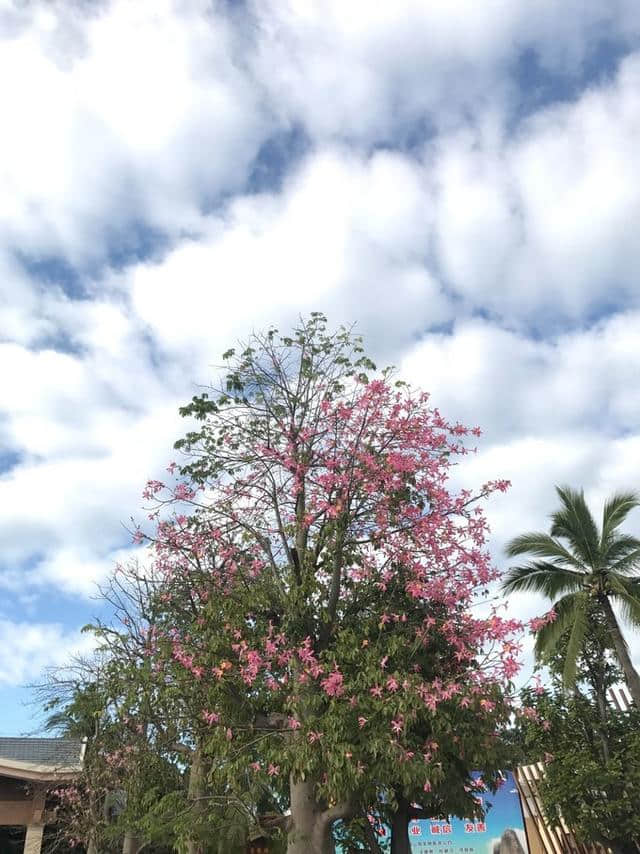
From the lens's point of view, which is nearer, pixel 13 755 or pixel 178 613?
pixel 178 613

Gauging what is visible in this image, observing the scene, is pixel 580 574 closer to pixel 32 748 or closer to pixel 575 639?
pixel 575 639

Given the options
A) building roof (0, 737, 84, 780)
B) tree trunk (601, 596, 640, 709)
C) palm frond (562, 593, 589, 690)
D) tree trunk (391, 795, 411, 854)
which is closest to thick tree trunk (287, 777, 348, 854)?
tree trunk (391, 795, 411, 854)

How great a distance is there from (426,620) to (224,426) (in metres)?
4.41

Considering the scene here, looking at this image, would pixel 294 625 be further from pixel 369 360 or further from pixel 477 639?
pixel 369 360

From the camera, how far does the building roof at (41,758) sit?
17.5m

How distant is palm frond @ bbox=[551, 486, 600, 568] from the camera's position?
1986 centimetres

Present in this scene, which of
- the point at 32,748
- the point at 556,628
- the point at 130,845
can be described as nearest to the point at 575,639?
the point at 556,628

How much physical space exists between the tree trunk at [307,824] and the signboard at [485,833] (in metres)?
9.84

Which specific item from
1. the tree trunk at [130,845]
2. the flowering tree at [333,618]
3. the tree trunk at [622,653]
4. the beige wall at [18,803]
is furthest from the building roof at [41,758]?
the tree trunk at [622,653]

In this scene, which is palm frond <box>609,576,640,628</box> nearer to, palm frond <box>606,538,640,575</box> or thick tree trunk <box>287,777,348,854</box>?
palm frond <box>606,538,640,575</box>

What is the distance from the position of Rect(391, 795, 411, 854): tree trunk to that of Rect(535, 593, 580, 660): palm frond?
8.56 m

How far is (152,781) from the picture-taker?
1490 cm

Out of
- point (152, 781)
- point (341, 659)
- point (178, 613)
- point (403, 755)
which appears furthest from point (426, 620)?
point (152, 781)

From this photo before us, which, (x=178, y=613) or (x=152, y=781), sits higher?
(x=178, y=613)
